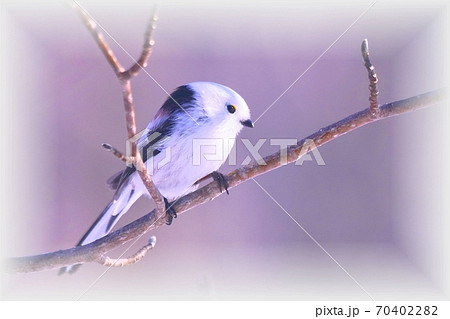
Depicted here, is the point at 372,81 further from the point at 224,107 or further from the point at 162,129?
the point at 162,129

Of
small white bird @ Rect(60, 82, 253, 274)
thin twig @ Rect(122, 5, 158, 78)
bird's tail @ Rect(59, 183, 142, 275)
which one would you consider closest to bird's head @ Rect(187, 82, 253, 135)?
small white bird @ Rect(60, 82, 253, 274)

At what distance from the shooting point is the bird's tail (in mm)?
1586

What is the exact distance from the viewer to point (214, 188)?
4.33 feet

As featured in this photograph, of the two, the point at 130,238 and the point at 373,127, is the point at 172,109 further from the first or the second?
the point at 373,127

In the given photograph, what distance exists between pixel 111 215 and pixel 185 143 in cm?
36

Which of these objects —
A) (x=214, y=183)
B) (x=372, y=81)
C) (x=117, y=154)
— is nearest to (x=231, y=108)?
(x=214, y=183)

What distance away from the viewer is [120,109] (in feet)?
6.70

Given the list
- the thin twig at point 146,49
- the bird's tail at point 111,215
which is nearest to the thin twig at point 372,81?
the thin twig at point 146,49

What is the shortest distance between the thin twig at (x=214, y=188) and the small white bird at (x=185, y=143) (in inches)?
5.5

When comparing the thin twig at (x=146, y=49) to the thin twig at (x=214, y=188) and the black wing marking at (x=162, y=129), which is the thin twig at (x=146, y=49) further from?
the black wing marking at (x=162, y=129)

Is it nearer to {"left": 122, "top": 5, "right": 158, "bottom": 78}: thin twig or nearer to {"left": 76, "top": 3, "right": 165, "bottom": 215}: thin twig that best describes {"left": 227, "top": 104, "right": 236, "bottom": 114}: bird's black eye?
{"left": 76, "top": 3, "right": 165, "bottom": 215}: thin twig

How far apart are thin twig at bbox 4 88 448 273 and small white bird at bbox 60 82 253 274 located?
139mm

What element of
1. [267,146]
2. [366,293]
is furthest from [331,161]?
[366,293]
